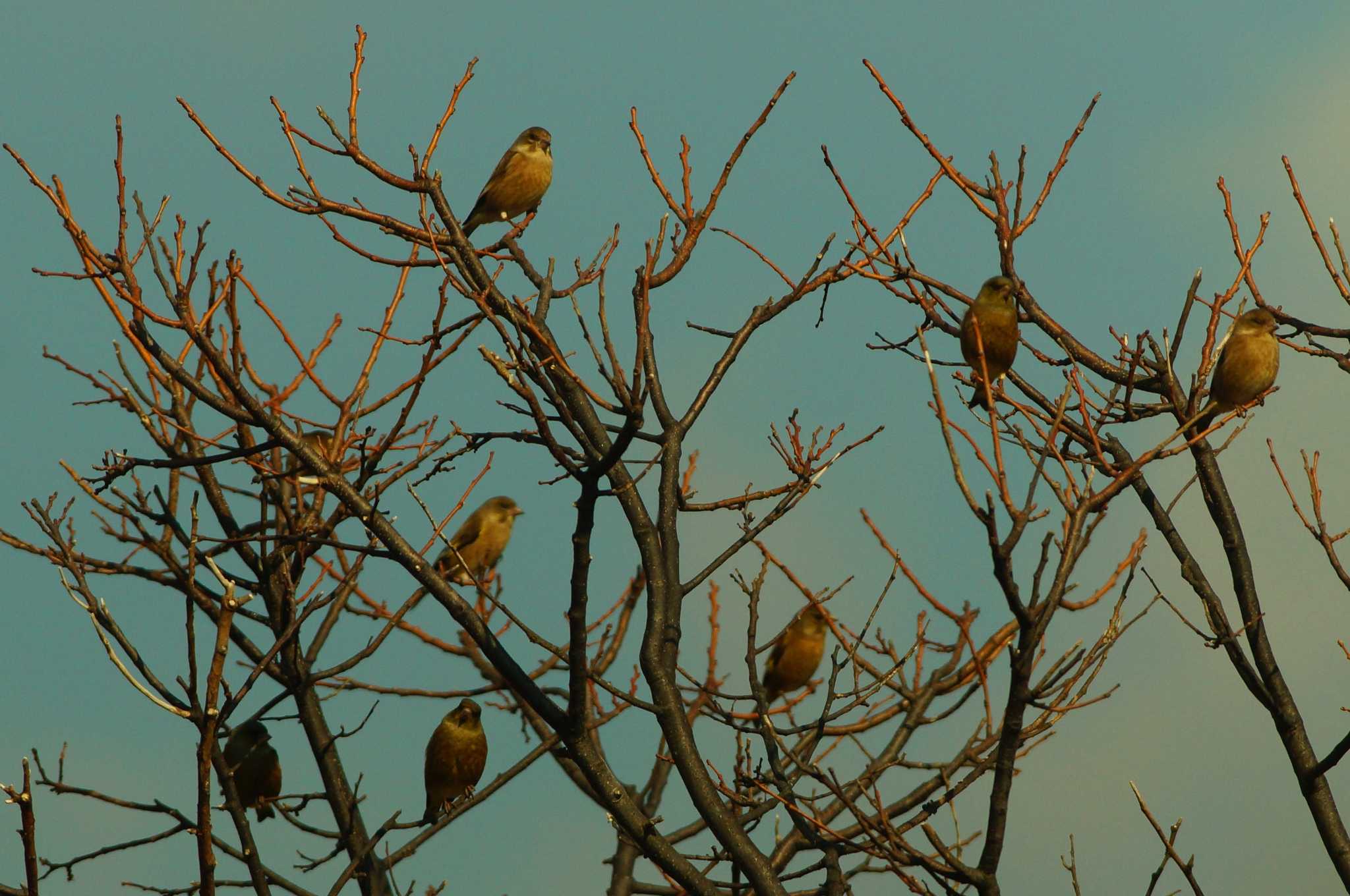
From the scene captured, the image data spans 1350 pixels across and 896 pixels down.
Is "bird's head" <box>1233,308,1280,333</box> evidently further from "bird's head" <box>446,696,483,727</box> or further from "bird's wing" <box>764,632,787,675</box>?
"bird's head" <box>446,696,483,727</box>

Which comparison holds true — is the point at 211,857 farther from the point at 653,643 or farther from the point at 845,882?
the point at 845,882

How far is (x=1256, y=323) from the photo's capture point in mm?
7195

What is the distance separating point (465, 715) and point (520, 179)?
169 inches

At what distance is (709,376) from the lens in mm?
5641

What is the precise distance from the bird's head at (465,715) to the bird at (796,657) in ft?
6.12

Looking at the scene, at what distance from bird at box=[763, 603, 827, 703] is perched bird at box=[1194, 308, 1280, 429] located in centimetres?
283

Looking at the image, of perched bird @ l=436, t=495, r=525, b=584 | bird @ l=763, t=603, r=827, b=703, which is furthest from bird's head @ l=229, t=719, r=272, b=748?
bird @ l=763, t=603, r=827, b=703

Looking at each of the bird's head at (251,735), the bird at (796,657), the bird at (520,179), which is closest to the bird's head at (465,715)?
the bird's head at (251,735)

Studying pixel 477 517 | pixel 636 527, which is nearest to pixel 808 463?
pixel 636 527

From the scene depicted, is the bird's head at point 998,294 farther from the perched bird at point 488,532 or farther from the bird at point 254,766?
the bird at point 254,766

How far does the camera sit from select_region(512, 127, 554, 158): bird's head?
35.1 ft

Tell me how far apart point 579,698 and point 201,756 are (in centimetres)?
156

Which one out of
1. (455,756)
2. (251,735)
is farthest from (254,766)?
(455,756)

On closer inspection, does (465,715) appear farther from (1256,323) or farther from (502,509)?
(1256,323)
